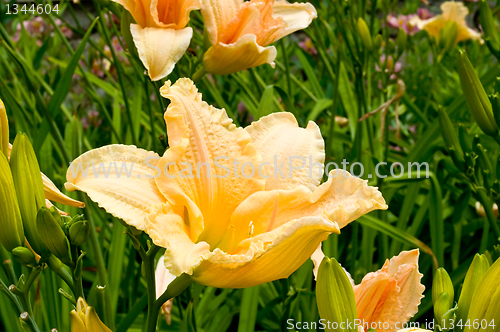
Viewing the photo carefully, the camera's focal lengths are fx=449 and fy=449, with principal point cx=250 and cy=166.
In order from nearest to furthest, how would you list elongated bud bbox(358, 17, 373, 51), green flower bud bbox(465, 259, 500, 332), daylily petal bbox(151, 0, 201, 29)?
green flower bud bbox(465, 259, 500, 332) < daylily petal bbox(151, 0, 201, 29) < elongated bud bbox(358, 17, 373, 51)

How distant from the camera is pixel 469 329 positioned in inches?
13.8

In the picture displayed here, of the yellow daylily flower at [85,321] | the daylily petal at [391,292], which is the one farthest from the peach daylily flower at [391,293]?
the yellow daylily flower at [85,321]

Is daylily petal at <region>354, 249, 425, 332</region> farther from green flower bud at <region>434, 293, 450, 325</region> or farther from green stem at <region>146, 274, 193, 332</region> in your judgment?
green stem at <region>146, 274, 193, 332</region>

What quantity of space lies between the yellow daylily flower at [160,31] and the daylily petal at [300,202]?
0.20 metres

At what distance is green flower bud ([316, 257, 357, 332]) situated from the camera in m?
0.34

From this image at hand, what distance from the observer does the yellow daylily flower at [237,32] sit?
60cm

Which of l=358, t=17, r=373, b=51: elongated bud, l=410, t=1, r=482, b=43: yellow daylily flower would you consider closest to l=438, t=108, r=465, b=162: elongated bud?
l=358, t=17, r=373, b=51: elongated bud

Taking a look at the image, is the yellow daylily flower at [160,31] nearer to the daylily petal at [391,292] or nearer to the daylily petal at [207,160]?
the daylily petal at [207,160]

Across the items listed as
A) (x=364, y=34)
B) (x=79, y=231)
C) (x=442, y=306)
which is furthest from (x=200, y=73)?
(x=364, y=34)

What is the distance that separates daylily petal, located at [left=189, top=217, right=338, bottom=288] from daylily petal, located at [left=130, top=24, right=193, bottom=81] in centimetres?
27

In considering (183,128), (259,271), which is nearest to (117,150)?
(183,128)

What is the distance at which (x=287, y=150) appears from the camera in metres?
0.49

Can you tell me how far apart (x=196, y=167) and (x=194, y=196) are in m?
0.03

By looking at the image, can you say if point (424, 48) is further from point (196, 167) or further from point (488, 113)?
point (196, 167)
